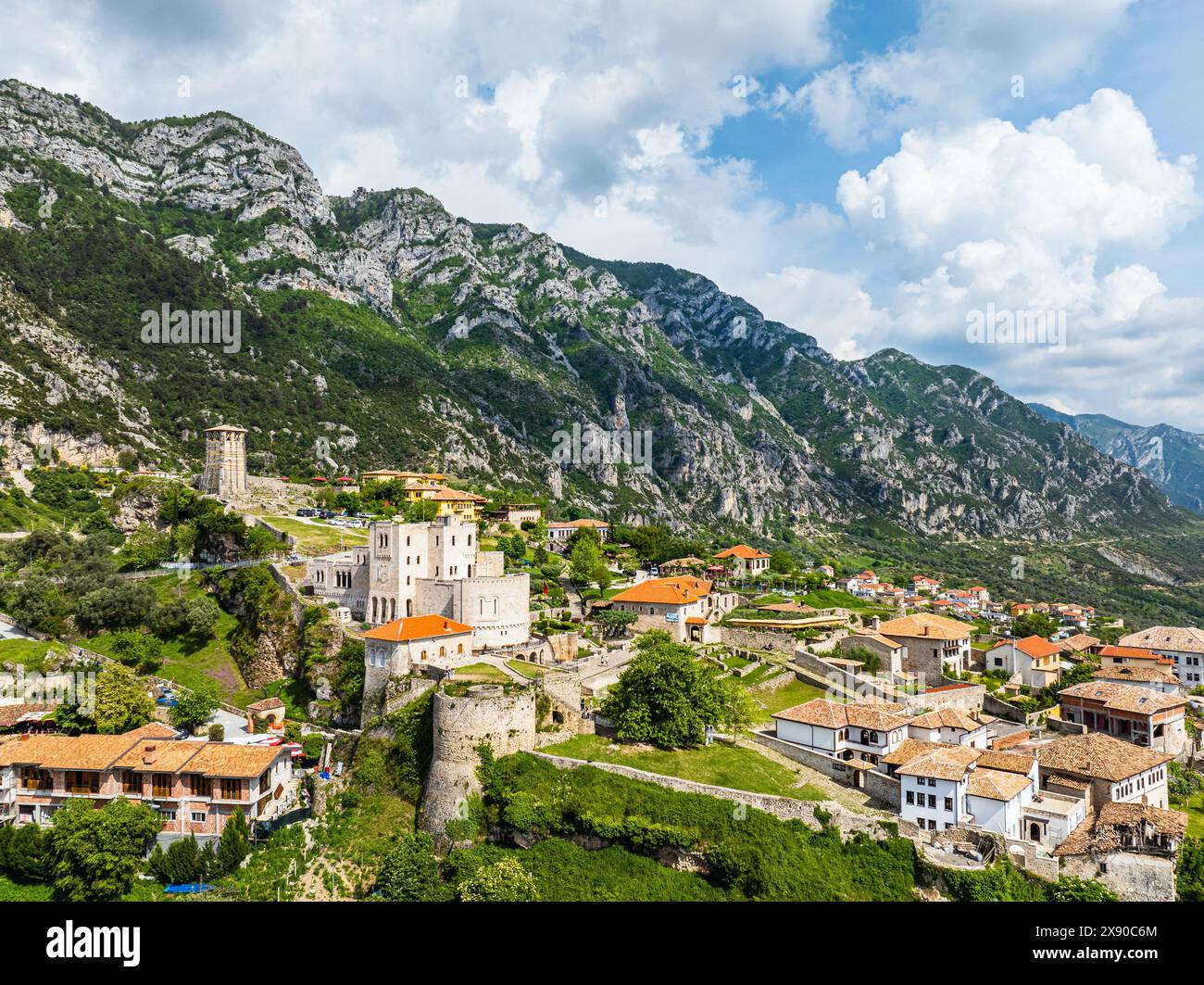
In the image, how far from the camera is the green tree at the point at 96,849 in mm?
31547

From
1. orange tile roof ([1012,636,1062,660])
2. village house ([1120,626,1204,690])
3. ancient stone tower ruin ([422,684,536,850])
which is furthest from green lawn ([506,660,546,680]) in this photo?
village house ([1120,626,1204,690])

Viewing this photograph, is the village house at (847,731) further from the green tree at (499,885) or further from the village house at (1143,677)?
the village house at (1143,677)

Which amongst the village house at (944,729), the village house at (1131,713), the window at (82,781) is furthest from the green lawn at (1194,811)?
the window at (82,781)

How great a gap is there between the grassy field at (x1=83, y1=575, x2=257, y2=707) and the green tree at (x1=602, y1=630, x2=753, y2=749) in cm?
2641

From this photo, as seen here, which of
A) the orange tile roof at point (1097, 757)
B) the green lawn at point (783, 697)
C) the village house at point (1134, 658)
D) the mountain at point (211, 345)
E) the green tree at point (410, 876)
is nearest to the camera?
the green tree at point (410, 876)

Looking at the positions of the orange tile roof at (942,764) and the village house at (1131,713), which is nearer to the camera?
the orange tile roof at (942,764)

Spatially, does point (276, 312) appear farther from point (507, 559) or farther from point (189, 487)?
point (507, 559)

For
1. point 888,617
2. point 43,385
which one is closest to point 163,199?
point 43,385

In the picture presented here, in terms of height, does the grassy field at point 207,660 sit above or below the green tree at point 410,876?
above

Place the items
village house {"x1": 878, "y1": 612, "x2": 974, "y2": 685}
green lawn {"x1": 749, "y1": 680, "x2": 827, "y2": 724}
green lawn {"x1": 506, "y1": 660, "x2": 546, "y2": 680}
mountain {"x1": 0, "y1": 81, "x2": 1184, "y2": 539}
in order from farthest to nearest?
1. mountain {"x1": 0, "y1": 81, "x2": 1184, "y2": 539}
2. village house {"x1": 878, "y1": 612, "x2": 974, "y2": 685}
3. green lawn {"x1": 749, "y1": 680, "x2": 827, "y2": 724}
4. green lawn {"x1": 506, "y1": 660, "x2": 546, "y2": 680}

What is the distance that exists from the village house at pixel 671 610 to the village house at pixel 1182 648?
3578 cm

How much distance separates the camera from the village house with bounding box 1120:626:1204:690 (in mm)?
59062

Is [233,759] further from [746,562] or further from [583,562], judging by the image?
[746,562]

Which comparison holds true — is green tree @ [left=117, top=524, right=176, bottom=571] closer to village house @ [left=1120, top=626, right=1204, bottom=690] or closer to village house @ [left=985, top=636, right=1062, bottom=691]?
village house @ [left=985, top=636, right=1062, bottom=691]
